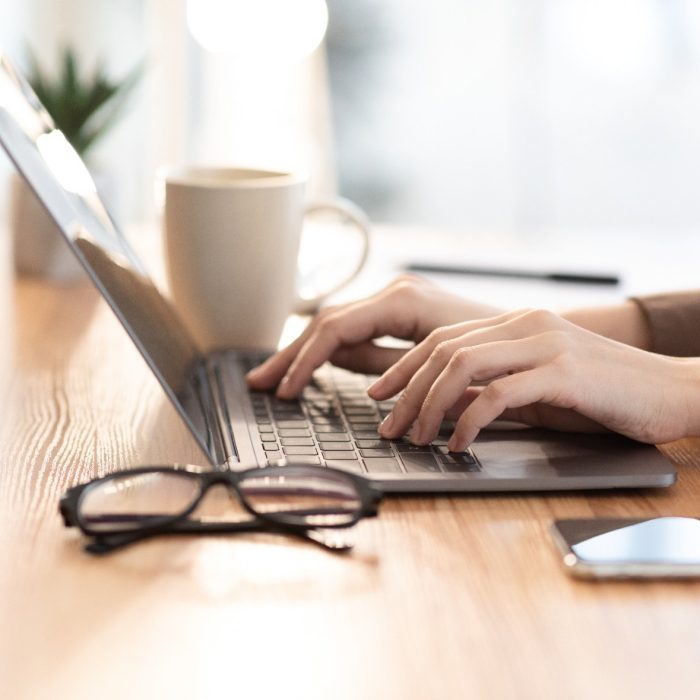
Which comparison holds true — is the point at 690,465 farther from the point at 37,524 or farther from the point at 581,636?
the point at 37,524

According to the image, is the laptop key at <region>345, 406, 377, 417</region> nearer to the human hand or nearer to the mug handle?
the human hand

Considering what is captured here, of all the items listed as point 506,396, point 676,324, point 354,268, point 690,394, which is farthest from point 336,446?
point 354,268

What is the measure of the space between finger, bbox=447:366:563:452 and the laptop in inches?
0.9

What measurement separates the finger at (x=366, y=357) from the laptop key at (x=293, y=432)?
0.14m

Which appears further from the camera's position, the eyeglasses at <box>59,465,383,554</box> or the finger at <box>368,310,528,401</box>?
the finger at <box>368,310,528,401</box>

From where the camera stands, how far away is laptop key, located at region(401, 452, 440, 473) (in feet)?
2.09

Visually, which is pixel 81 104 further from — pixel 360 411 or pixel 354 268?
pixel 360 411

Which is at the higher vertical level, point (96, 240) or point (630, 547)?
point (96, 240)

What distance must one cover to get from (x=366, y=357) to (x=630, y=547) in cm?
36

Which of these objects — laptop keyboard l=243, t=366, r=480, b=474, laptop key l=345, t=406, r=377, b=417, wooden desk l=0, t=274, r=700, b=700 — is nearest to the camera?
wooden desk l=0, t=274, r=700, b=700

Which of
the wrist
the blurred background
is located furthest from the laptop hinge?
the blurred background

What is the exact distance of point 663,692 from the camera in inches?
16.8

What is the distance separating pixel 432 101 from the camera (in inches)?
129

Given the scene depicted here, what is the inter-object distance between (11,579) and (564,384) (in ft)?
1.14
